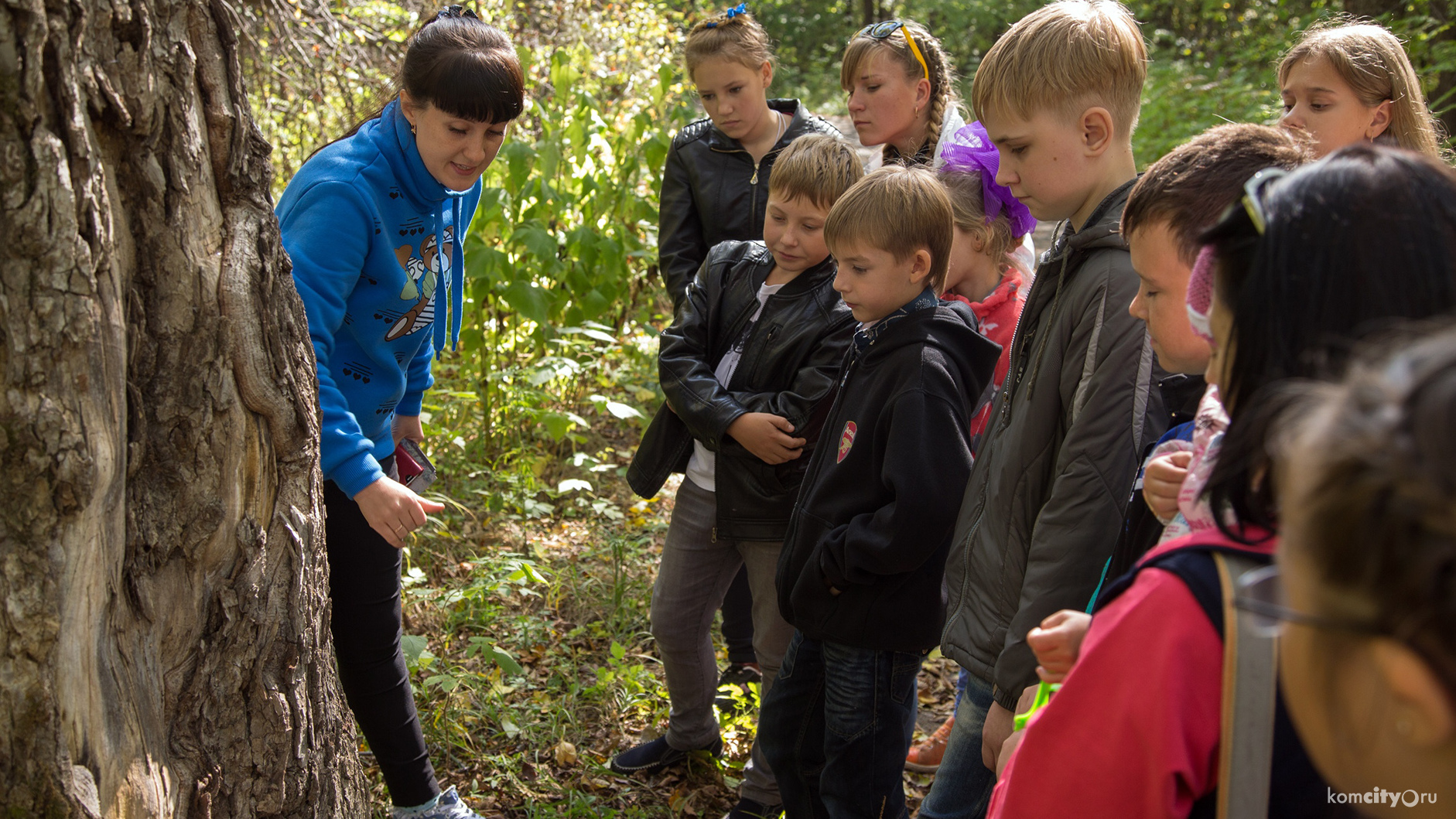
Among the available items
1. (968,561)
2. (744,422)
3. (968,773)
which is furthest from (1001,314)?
(968,773)

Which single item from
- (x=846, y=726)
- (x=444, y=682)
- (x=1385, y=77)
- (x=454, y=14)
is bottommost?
(x=444, y=682)

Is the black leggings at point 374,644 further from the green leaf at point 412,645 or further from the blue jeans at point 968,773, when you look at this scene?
the blue jeans at point 968,773

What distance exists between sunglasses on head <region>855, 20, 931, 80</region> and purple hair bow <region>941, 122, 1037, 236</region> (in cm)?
45

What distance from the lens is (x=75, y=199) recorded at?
1.26m

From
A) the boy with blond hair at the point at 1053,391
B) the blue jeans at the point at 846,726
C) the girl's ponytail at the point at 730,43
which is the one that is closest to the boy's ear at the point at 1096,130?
the boy with blond hair at the point at 1053,391

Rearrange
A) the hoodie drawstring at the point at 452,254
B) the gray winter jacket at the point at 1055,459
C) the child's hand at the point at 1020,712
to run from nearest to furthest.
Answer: the child's hand at the point at 1020,712
the gray winter jacket at the point at 1055,459
the hoodie drawstring at the point at 452,254

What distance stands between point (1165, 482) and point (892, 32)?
235 cm

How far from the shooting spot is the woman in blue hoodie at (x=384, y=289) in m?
1.97

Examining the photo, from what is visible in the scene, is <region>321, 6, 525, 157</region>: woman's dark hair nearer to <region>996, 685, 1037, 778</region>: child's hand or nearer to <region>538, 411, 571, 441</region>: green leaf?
<region>996, 685, 1037, 778</region>: child's hand

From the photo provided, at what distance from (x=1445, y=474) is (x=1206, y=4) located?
43.1 feet

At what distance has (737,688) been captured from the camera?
123 inches

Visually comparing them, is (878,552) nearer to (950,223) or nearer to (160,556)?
(950,223)

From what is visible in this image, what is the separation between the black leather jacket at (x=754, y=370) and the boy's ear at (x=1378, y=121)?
4.79ft

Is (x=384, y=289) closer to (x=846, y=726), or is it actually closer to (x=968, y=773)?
(x=846, y=726)
